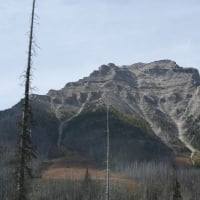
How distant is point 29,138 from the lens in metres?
31.6

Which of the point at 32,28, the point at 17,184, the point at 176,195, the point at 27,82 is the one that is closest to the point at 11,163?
the point at 17,184

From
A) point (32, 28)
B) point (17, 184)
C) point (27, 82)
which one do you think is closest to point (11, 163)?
point (17, 184)

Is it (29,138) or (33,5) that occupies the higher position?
(33,5)

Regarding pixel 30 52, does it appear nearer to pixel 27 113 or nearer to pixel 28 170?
pixel 27 113

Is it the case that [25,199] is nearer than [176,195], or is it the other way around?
[25,199]

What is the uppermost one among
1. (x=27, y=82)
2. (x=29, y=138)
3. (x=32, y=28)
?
(x=32, y=28)

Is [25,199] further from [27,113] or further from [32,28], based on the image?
[32,28]

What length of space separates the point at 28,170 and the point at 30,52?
21.9 ft

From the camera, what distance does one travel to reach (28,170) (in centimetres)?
3077

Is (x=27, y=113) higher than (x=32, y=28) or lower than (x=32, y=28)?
lower

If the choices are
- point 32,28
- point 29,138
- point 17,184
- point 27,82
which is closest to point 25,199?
point 17,184

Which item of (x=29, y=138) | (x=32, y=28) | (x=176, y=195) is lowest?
(x=176, y=195)

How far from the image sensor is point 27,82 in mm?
31531

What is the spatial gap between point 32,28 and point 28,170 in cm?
806
